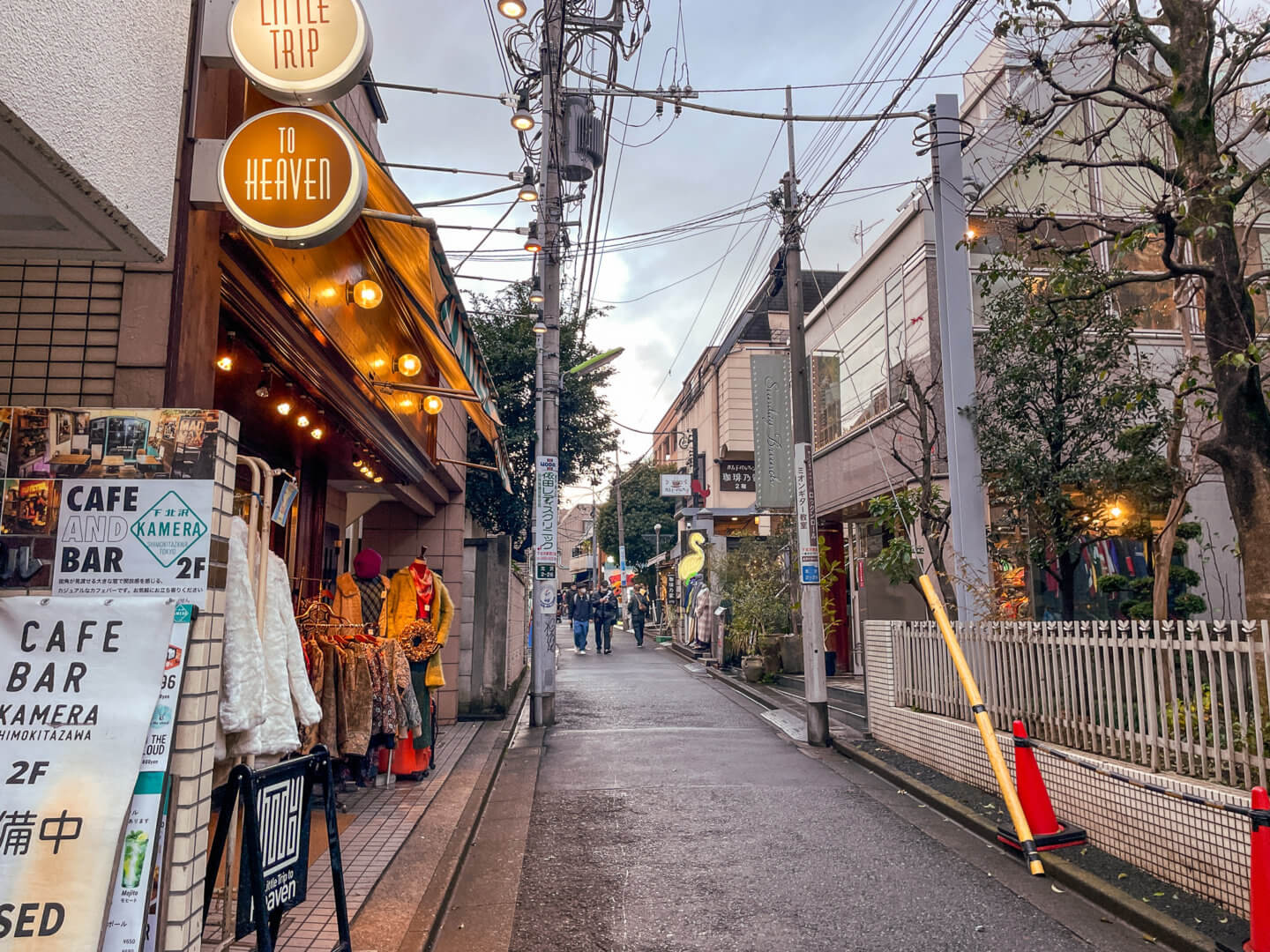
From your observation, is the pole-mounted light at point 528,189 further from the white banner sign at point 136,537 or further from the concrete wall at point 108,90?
the white banner sign at point 136,537

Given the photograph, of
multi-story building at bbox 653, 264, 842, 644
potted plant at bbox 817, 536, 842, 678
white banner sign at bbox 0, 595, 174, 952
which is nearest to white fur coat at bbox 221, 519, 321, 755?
white banner sign at bbox 0, 595, 174, 952

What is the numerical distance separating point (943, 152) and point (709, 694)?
31.5ft

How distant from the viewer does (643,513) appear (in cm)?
4741

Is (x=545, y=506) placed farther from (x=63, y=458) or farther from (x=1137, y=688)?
(x=63, y=458)

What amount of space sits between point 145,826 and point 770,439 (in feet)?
53.0

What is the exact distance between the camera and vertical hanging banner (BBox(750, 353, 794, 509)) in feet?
59.8

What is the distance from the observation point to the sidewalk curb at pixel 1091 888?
4479 mm

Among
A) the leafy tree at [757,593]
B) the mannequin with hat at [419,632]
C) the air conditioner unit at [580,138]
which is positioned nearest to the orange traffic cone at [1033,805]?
the mannequin with hat at [419,632]

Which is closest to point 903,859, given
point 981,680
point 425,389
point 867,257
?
point 981,680

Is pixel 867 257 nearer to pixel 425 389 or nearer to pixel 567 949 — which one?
pixel 425 389

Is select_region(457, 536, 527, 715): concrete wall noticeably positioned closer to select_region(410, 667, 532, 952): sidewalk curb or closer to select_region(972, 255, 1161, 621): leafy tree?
select_region(410, 667, 532, 952): sidewalk curb

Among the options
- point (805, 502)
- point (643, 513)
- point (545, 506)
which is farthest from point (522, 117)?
point (643, 513)

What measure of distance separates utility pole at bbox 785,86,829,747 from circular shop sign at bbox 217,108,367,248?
7338mm

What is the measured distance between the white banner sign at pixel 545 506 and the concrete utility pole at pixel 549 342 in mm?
38
